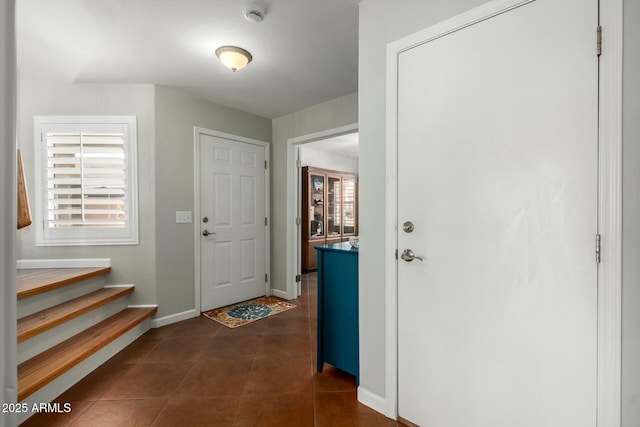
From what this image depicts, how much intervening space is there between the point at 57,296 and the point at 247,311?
165 centimetres

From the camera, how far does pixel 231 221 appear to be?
11.2ft

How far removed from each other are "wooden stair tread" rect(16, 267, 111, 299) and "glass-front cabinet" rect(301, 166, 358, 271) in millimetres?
2958

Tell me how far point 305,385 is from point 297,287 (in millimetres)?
1911

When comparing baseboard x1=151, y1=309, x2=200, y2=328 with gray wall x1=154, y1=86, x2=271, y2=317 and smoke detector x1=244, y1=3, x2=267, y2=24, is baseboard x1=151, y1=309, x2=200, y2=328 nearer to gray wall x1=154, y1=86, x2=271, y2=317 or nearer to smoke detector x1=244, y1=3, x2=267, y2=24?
gray wall x1=154, y1=86, x2=271, y2=317

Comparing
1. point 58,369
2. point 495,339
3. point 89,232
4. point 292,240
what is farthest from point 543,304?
point 89,232

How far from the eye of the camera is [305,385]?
6.05 ft

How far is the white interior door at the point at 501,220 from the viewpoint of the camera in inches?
41.3

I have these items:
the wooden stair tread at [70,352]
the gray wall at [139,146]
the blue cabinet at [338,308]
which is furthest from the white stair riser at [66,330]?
the blue cabinet at [338,308]

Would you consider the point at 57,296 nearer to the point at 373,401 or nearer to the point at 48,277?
the point at 48,277

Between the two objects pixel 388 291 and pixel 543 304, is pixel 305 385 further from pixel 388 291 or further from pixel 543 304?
→ pixel 543 304

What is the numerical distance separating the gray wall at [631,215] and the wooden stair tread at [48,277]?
10.3 feet

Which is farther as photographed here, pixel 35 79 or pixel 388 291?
pixel 35 79

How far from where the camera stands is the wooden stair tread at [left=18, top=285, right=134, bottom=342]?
5.86 ft

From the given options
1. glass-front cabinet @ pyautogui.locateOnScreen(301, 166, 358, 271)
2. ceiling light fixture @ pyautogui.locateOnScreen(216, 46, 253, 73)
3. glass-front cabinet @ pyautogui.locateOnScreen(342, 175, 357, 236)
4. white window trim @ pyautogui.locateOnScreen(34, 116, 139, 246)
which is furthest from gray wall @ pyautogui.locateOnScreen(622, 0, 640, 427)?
glass-front cabinet @ pyautogui.locateOnScreen(342, 175, 357, 236)
